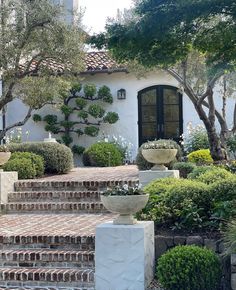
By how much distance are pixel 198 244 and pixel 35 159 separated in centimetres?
666

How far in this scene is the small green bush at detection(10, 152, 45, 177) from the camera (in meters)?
12.7

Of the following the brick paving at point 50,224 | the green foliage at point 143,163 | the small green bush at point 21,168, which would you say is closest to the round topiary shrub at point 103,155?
the green foliage at point 143,163

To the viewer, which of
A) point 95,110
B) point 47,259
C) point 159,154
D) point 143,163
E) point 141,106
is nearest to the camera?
point 47,259

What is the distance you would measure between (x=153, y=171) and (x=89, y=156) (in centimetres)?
664

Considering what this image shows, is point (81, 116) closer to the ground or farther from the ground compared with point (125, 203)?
farther from the ground

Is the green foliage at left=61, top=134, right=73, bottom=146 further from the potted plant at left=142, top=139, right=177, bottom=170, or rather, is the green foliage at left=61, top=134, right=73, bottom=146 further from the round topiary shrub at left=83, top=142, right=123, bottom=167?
the potted plant at left=142, top=139, right=177, bottom=170

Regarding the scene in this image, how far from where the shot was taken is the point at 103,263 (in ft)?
22.0

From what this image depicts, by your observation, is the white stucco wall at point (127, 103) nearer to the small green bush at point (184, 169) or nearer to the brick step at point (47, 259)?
the small green bush at point (184, 169)

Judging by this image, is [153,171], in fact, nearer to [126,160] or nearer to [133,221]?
[133,221]

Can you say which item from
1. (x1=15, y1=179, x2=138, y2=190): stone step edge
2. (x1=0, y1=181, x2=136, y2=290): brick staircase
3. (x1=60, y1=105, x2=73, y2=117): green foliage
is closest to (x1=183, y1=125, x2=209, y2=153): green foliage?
(x1=60, y1=105, x2=73, y2=117): green foliage

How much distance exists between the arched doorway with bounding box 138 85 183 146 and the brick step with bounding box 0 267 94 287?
477 inches

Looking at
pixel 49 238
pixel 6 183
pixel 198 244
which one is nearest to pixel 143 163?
pixel 6 183

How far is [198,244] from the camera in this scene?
7074mm

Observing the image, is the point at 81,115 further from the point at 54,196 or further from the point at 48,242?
the point at 48,242
